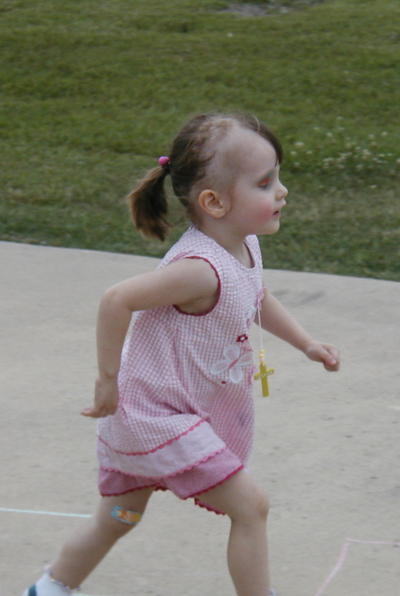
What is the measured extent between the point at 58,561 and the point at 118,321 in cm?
68

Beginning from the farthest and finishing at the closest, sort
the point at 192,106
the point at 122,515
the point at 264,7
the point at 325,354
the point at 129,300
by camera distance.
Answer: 1. the point at 264,7
2. the point at 192,106
3. the point at 325,354
4. the point at 122,515
5. the point at 129,300

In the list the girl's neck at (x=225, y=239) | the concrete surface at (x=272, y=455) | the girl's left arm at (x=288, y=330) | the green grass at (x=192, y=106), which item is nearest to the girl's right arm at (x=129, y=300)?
the girl's neck at (x=225, y=239)

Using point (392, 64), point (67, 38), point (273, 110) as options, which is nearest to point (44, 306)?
point (273, 110)

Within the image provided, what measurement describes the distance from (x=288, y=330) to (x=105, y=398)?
0.60 metres

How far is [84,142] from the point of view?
26.8ft

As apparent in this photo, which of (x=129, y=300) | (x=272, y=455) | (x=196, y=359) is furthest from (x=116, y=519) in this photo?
(x=272, y=455)

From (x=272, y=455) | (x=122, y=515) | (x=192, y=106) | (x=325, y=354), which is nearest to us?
(x=122, y=515)

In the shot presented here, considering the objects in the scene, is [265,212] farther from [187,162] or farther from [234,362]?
[234,362]

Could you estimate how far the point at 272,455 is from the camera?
3592 millimetres

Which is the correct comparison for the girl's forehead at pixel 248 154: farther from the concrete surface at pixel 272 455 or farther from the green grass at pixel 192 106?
the green grass at pixel 192 106

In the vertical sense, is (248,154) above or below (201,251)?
above

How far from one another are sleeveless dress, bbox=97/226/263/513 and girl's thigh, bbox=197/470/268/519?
25mm

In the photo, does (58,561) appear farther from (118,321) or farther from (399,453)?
(399,453)

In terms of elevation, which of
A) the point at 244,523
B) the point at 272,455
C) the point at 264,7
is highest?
the point at 244,523
